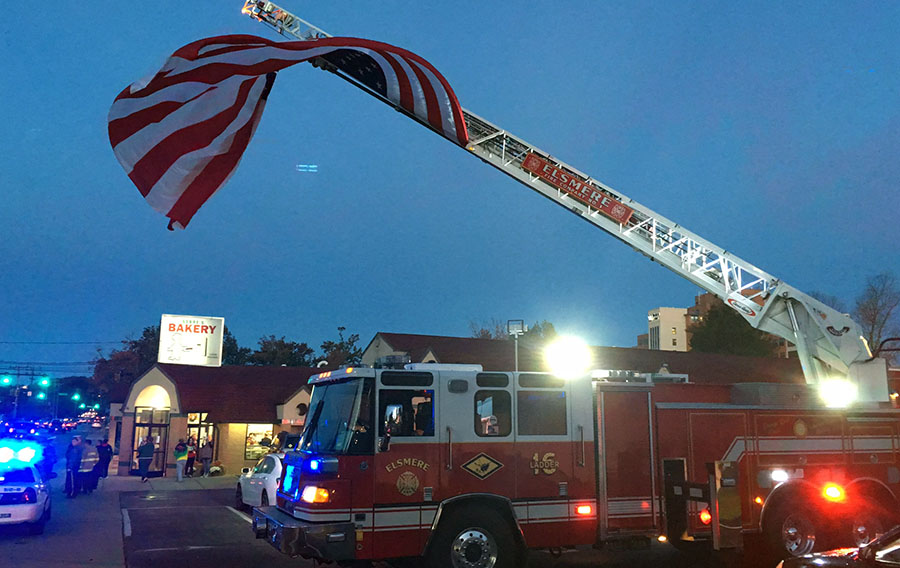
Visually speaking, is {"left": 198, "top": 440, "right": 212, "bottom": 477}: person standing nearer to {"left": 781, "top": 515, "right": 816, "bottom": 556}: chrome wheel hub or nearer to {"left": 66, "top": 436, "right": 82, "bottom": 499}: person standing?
{"left": 66, "top": 436, "right": 82, "bottom": 499}: person standing

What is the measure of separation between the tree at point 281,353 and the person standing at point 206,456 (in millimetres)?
36956

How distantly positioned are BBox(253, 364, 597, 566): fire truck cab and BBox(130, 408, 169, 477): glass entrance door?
25.1m

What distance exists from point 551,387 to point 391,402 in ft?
7.22

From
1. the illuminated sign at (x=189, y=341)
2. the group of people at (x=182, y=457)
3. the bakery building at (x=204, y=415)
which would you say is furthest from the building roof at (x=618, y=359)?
the group of people at (x=182, y=457)

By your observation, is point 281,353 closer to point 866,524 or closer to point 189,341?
point 189,341

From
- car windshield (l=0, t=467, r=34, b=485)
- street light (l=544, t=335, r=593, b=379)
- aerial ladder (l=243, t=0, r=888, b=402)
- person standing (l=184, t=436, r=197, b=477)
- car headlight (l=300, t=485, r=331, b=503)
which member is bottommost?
person standing (l=184, t=436, r=197, b=477)

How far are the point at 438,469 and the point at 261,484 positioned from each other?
10.0 meters

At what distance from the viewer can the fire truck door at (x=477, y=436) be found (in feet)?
29.6

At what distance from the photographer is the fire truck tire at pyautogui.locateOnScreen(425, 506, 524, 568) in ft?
28.7

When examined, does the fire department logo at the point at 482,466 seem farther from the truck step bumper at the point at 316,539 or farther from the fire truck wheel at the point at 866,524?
the fire truck wheel at the point at 866,524

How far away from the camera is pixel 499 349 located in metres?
37.2

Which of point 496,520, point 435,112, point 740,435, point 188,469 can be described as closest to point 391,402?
point 496,520

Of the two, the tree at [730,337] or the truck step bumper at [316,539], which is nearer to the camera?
the truck step bumper at [316,539]

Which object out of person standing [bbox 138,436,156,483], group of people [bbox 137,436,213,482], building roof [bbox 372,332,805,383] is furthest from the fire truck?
person standing [bbox 138,436,156,483]
